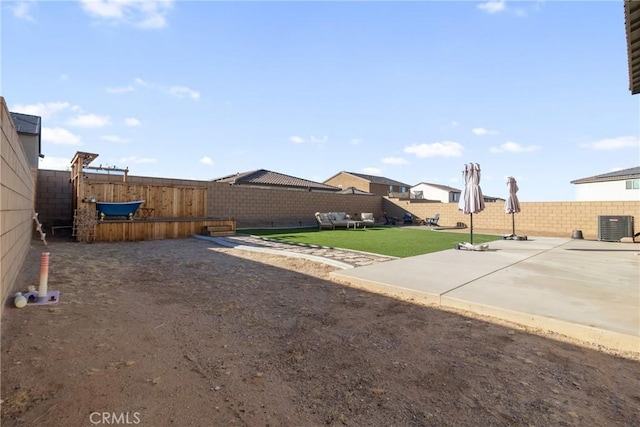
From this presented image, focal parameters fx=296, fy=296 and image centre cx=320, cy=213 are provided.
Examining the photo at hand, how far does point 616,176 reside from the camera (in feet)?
84.6

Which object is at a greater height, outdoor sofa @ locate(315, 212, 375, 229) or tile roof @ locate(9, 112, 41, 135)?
tile roof @ locate(9, 112, 41, 135)

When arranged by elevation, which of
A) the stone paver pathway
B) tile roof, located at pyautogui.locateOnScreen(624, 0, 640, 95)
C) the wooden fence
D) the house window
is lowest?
the stone paver pathway

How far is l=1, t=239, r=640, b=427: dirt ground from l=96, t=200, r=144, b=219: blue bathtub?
6895mm

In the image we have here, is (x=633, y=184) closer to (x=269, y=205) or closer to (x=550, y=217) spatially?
(x=550, y=217)

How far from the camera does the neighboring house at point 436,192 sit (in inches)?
1864

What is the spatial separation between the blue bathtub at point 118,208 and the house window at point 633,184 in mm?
35604

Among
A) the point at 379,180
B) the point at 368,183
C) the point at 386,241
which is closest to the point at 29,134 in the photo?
the point at 386,241

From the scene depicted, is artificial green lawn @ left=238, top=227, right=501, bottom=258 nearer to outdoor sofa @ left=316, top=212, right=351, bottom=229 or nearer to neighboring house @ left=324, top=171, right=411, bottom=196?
outdoor sofa @ left=316, top=212, right=351, bottom=229

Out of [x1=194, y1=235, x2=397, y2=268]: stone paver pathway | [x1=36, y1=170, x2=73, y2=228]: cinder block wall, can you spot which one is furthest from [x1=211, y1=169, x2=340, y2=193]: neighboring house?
[x1=194, y1=235, x2=397, y2=268]: stone paver pathway

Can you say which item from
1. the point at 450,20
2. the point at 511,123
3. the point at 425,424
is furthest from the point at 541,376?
the point at 511,123

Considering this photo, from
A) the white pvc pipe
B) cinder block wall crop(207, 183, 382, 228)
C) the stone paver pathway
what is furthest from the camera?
cinder block wall crop(207, 183, 382, 228)

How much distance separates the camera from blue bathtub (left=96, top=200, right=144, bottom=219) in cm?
983

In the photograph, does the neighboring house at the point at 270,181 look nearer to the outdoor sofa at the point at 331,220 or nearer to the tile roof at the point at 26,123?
the outdoor sofa at the point at 331,220

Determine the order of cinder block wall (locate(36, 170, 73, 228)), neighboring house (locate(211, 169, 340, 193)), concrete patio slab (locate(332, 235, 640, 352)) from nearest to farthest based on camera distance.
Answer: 1. concrete patio slab (locate(332, 235, 640, 352))
2. cinder block wall (locate(36, 170, 73, 228))
3. neighboring house (locate(211, 169, 340, 193))
